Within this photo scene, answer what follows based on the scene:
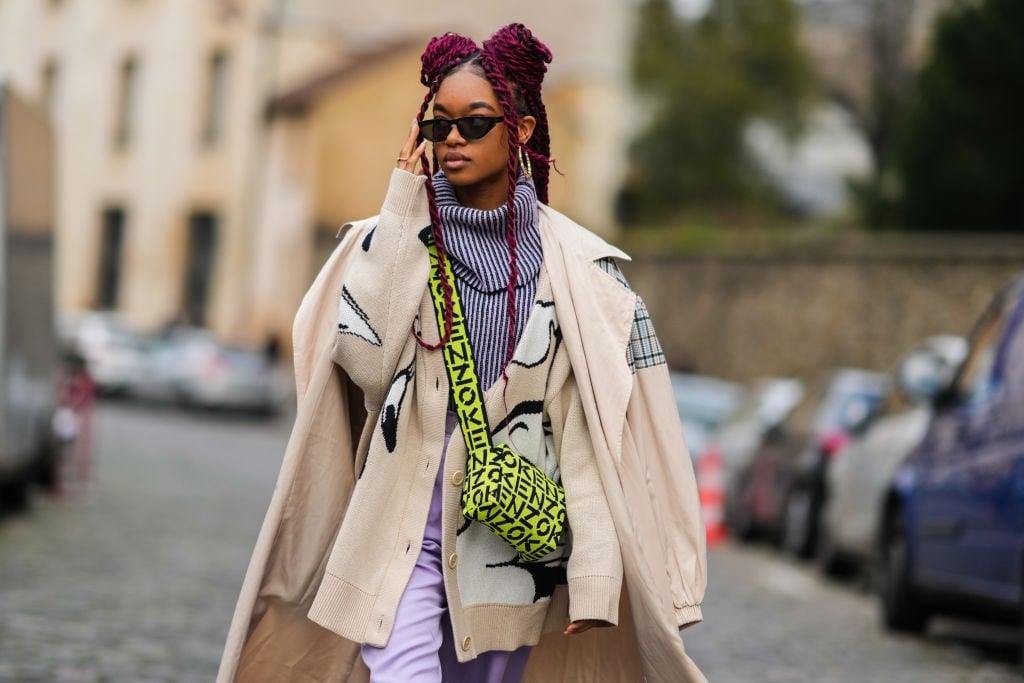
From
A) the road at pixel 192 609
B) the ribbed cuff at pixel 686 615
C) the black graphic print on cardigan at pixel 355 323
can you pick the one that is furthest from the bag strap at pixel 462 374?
the road at pixel 192 609

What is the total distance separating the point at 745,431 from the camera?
61.0 ft

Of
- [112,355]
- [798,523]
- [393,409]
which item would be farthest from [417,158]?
[112,355]

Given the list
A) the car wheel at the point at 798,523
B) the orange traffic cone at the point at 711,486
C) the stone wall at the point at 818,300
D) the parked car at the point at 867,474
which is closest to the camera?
the parked car at the point at 867,474

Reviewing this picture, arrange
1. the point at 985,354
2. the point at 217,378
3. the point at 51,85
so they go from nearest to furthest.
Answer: the point at 985,354 < the point at 217,378 < the point at 51,85

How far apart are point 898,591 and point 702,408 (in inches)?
387

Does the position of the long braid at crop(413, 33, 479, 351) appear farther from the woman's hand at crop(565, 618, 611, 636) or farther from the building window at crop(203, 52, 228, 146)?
the building window at crop(203, 52, 228, 146)

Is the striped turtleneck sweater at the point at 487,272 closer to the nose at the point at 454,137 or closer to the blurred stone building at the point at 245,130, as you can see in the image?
the nose at the point at 454,137

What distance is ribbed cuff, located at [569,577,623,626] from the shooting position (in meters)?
3.94

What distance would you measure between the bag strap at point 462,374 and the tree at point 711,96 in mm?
49995

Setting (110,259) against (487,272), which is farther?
(110,259)

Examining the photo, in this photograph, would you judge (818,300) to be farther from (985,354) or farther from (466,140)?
(466,140)

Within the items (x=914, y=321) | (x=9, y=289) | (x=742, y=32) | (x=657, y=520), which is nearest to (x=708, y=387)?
(x=914, y=321)

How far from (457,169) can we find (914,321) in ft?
76.1

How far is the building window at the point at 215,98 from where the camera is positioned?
46156 millimetres
